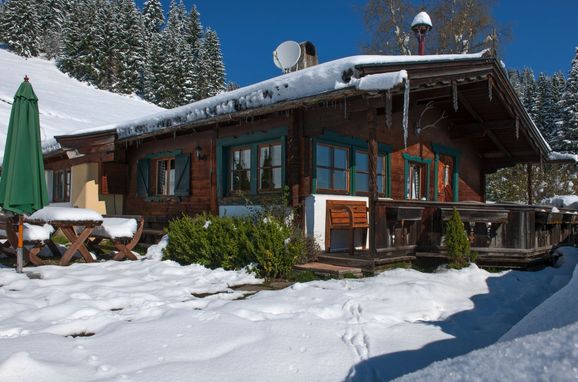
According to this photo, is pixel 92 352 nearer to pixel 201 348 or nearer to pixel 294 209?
pixel 201 348

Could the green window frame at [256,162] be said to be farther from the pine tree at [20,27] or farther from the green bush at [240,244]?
the pine tree at [20,27]

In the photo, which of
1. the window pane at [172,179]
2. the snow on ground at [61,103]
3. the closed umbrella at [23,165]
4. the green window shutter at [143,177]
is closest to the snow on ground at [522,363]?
the closed umbrella at [23,165]

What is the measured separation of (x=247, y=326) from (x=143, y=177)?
9.32m

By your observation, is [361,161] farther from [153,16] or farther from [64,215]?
[153,16]

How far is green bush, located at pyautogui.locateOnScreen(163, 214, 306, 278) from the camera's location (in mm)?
6844

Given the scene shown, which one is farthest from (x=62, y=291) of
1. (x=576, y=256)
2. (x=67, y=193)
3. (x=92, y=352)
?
(x=67, y=193)

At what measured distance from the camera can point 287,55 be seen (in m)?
10.7

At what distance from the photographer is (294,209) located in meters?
8.20

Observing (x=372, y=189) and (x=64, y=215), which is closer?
(x=372, y=189)

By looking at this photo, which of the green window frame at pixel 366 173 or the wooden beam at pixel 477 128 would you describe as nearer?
the green window frame at pixel 366 173

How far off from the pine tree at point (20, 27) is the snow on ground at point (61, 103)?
4714mm

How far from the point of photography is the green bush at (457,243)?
6.90m

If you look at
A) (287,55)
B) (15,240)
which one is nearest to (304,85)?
(287,55)

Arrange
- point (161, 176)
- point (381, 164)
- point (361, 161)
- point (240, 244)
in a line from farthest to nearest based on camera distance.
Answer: point (161, 176) → point (381, 164) → point (361, 161) → point (240, 244)
